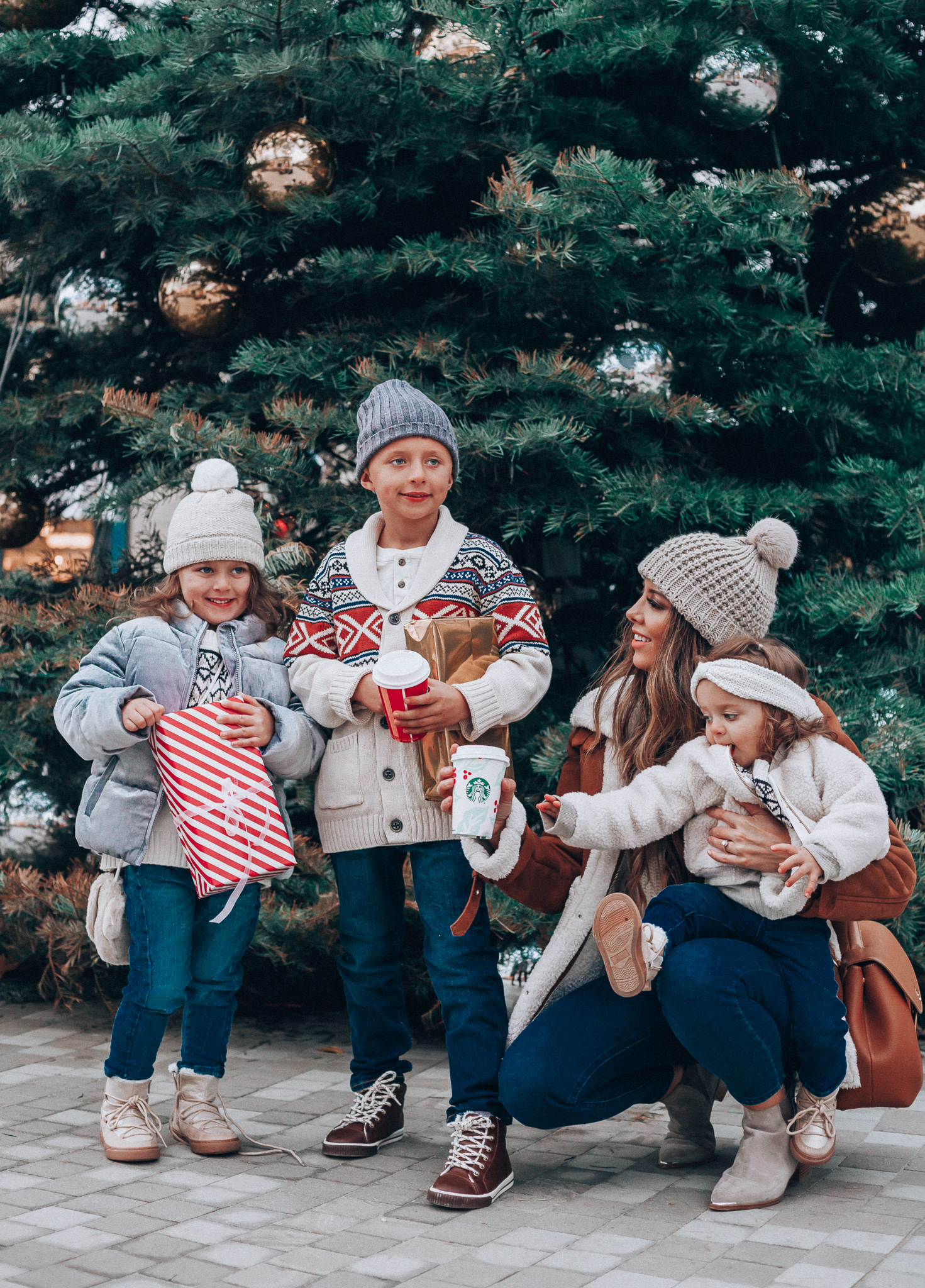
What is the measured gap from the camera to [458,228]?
4.51 meters

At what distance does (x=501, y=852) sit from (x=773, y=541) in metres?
1.04

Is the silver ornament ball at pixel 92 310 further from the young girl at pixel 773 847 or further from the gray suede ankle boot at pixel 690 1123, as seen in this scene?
the gray suede ankle boot at pixel 690 1123

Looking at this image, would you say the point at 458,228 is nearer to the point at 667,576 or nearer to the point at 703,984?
the point at 667,576

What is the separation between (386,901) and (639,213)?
210 centimetres

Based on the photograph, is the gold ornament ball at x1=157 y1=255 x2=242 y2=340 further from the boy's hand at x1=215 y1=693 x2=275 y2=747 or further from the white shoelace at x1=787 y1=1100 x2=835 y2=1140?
the white shoelace at x1=787 y1=1100 x2=835 y2=1140

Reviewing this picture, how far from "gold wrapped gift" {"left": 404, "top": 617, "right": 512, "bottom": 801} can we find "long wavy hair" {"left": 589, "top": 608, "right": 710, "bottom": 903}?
0.36 m

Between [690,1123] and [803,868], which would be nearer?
[803,868]

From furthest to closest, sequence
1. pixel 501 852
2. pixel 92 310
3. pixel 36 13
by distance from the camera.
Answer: pixel 36 13 → pixel 92 310 → pixel 501 852

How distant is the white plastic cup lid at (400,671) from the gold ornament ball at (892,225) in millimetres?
2474

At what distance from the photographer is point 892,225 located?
4258mm

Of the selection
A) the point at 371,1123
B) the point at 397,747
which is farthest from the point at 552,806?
the point at 371,1123

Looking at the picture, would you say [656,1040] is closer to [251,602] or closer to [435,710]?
[435,710]

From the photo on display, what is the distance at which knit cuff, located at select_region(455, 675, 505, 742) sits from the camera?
3012mm

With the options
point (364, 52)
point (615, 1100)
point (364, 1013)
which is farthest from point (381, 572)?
point (364, 52)
